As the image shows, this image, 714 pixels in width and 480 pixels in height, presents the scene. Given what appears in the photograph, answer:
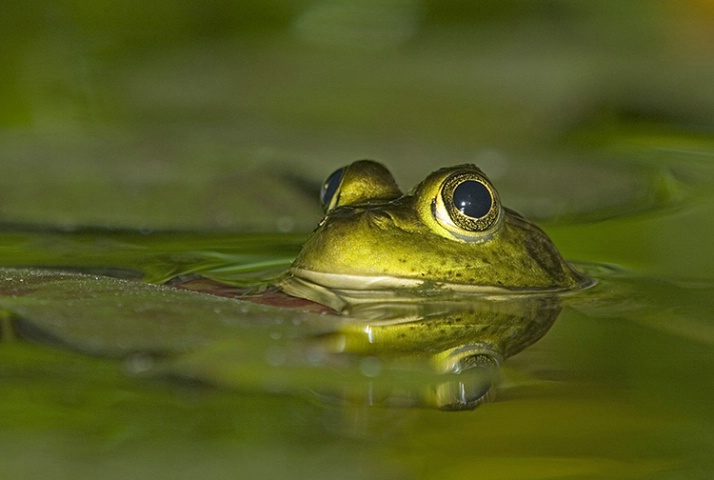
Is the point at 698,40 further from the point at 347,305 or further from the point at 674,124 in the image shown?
the point at 347,305

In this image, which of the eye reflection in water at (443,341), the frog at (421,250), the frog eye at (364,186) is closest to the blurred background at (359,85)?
the frog eye at (364,186)

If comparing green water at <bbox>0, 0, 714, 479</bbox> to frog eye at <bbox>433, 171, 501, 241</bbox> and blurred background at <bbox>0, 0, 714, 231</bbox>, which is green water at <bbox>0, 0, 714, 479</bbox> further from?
frog eye at <bbox>433, 171, 501, 241</bbox>

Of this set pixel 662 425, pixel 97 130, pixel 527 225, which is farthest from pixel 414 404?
pixel 97 130

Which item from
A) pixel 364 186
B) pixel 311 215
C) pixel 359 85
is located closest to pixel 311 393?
pixel 364 186

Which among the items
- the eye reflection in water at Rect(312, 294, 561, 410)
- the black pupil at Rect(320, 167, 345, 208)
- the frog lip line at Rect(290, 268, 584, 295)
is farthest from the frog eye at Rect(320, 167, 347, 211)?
the eye reflection in water at Rect(312, 294, 561, 410)

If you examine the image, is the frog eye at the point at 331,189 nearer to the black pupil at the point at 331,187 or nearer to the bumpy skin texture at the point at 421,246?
the black pupil at the point at 331,187
